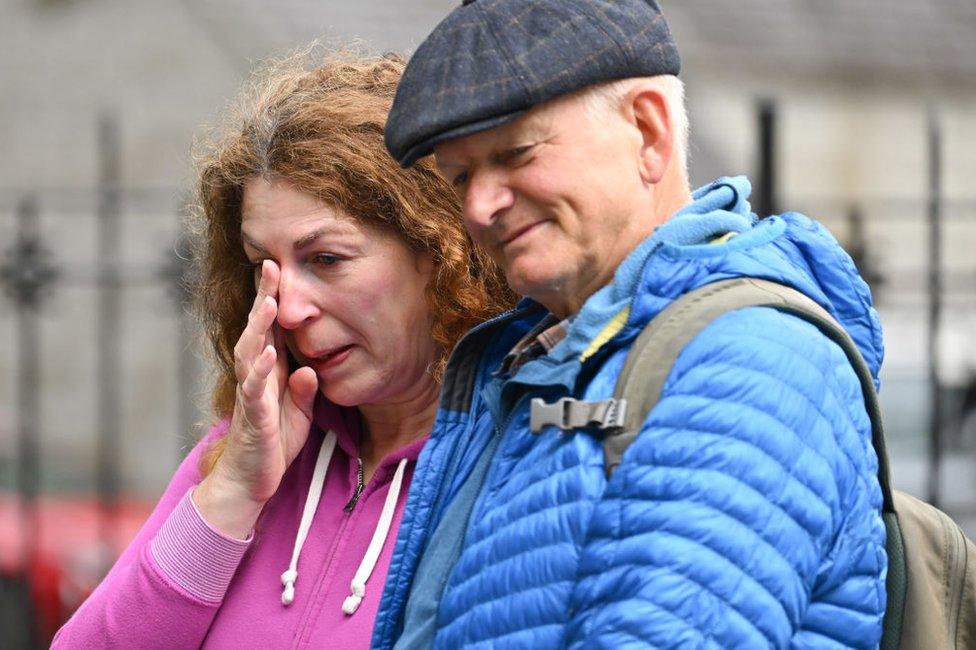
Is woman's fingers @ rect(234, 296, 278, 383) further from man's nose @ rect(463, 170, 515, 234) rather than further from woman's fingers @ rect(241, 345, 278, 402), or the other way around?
man's nose @ rect(463, 170, 515, 234)

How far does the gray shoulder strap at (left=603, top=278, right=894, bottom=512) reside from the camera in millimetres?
1329

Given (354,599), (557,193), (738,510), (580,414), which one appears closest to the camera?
(738,510)

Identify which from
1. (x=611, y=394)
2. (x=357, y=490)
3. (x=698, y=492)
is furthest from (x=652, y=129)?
(x=357, y=490)

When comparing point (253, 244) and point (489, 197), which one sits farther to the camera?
point (253, 244)

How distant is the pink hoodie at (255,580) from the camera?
6.66 ft

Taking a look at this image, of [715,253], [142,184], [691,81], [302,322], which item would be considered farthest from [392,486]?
[691,81]

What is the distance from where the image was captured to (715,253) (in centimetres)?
142

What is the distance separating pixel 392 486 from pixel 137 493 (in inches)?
262

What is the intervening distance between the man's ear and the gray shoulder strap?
0.17 m

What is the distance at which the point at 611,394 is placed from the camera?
1362 mm

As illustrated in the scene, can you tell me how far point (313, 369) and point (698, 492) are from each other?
98 centimetres

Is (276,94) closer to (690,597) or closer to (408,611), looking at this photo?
(408,611)

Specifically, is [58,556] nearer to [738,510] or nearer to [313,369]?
[313,369]

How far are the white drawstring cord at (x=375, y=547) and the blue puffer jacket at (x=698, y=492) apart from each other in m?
0.54
